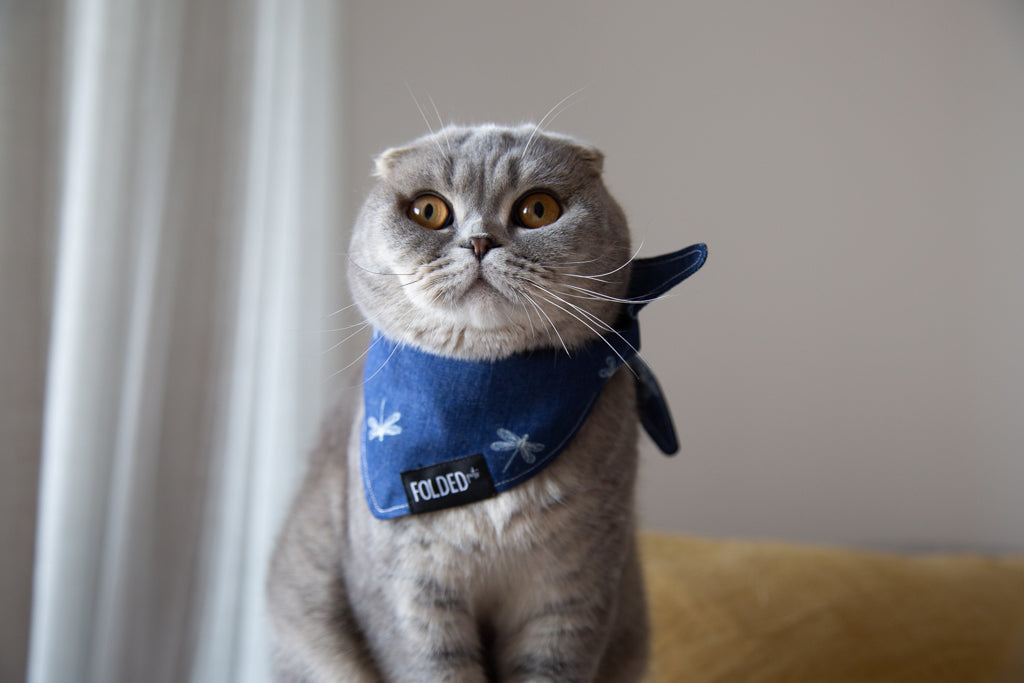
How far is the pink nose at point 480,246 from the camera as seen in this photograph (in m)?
0.90

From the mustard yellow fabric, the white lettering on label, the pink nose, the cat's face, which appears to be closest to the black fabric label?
the white lettering on label

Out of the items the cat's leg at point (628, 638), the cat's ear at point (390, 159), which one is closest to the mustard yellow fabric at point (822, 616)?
the cat's leg at point (628, 638)

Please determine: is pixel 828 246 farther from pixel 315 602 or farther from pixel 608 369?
pixel 315 602

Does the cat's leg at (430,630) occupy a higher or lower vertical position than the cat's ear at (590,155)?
lower

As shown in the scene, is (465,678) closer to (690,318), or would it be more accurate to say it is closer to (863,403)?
(690,318)

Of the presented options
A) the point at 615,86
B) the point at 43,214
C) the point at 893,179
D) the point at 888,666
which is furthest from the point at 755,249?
the point at 43,214

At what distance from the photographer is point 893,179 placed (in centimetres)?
239

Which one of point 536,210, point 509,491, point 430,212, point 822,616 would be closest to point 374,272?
point 430,212

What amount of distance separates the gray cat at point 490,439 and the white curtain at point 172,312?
0.38 metres

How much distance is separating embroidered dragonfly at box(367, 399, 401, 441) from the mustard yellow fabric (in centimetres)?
74

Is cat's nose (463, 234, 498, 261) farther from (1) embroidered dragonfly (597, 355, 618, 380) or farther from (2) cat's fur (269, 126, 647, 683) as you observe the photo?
(1) embroidered dragonfly (597, 355, 618, 380)

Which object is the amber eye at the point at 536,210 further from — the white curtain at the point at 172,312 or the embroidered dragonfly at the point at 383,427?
the white curtain at the point at 172,312

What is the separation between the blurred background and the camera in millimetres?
1092

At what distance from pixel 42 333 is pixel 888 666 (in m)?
1.66
